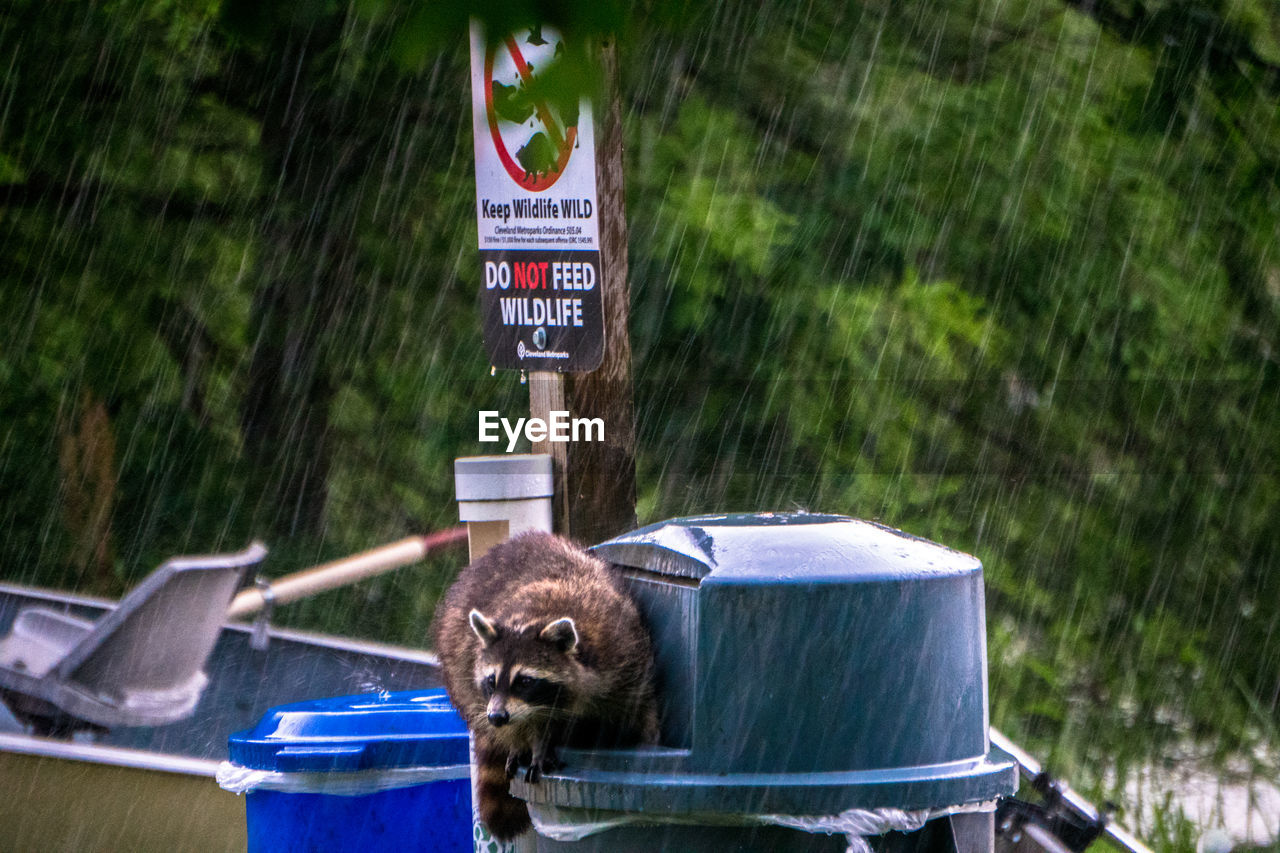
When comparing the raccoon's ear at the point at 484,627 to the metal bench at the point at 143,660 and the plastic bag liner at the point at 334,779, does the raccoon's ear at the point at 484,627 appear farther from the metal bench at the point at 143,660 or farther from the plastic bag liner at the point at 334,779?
the metal bench at the point at 143,660

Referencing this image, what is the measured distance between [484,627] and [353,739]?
0.58 metres

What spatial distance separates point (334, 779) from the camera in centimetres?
316

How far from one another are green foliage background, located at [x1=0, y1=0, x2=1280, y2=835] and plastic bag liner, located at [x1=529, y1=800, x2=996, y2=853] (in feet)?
15.1

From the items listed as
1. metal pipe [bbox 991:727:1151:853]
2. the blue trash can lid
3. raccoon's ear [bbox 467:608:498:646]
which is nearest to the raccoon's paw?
raccoon's ear [bbox 467:608:498:646]

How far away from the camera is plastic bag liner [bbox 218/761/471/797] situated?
3.15 m

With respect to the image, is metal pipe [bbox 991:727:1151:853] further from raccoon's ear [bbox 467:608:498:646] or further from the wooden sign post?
raccoon's ear [bbox 467:608:498:646]

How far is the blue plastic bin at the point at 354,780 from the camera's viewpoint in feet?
10.3

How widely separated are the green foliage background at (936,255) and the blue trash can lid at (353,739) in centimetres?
384

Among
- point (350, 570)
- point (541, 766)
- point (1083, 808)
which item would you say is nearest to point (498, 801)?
point (541, 766)

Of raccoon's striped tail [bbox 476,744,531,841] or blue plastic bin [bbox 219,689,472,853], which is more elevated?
raccoon's striped tail [bbox 476,744,531,841]

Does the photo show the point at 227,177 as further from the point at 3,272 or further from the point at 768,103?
the point at 768,103

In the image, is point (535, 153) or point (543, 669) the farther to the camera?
point (535, 153)

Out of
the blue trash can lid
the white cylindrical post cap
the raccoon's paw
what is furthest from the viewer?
the white cylindrical post cap

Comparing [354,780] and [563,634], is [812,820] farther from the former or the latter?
[354,780]
